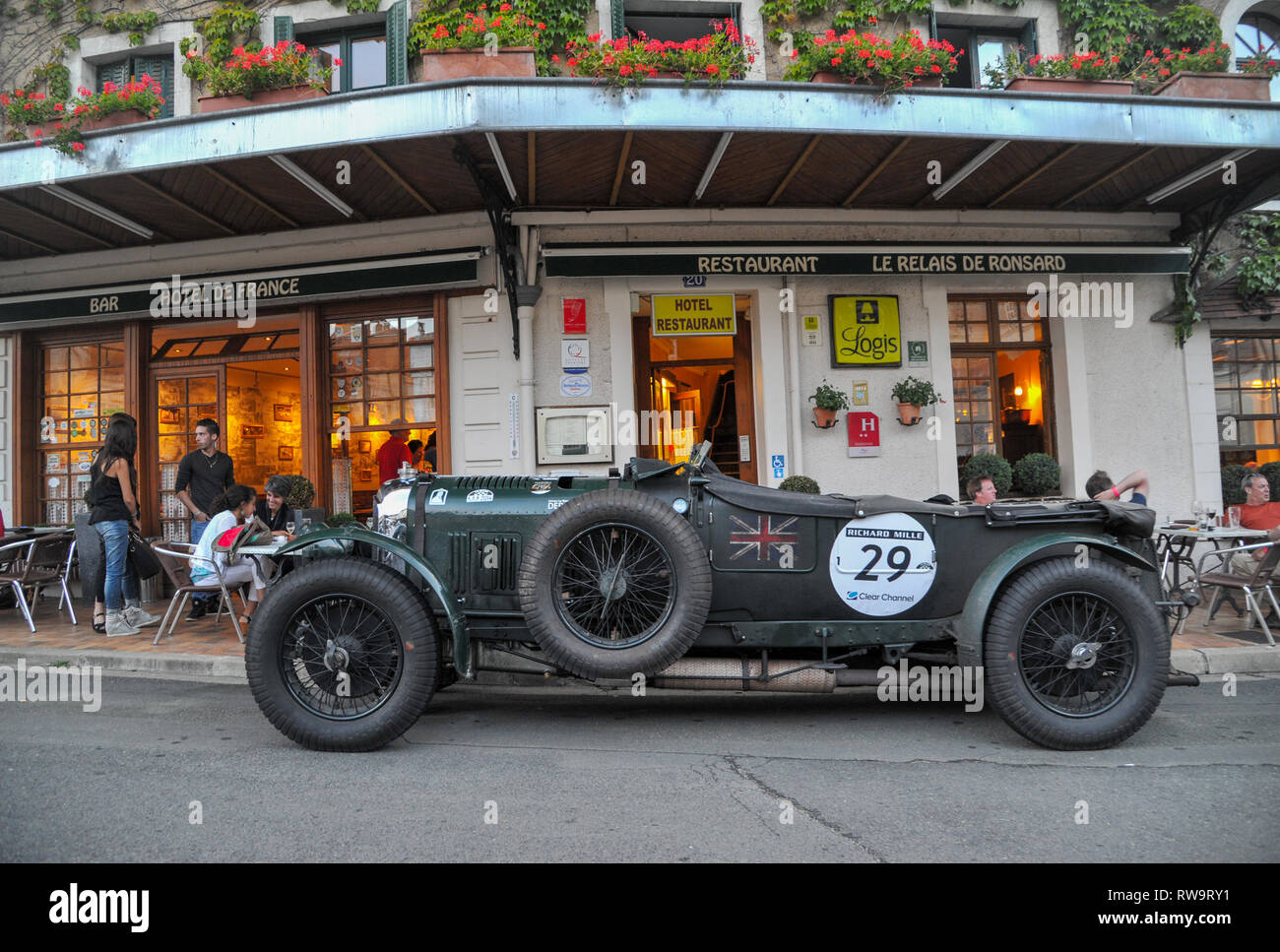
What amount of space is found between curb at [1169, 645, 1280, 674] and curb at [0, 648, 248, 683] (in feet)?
22.2

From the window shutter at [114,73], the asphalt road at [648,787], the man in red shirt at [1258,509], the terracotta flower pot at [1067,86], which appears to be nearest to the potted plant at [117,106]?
the window shutter at [114,73]

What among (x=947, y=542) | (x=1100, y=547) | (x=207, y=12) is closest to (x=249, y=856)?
(x=947, y=542)

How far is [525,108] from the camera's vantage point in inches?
261

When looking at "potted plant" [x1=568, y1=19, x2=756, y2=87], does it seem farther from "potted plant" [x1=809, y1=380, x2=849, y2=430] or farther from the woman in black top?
the woman in black top

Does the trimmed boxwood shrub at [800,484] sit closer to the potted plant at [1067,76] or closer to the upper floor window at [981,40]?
the potted plant at [1067,76]

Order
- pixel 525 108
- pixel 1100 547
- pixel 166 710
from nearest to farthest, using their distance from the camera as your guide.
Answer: pixel 1100 547 → pixel 166 710 → pixel 525 108

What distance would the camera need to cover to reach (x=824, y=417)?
8922 millimetres

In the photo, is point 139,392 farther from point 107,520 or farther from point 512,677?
point 512,677

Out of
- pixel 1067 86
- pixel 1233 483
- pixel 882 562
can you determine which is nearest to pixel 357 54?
pixel 1067 86

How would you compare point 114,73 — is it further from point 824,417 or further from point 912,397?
point 912,397

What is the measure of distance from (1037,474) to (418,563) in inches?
293

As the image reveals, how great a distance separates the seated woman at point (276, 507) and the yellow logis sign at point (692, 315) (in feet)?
13.7

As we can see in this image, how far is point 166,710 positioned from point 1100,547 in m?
5.40

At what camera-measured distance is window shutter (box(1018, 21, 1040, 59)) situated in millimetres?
9445
